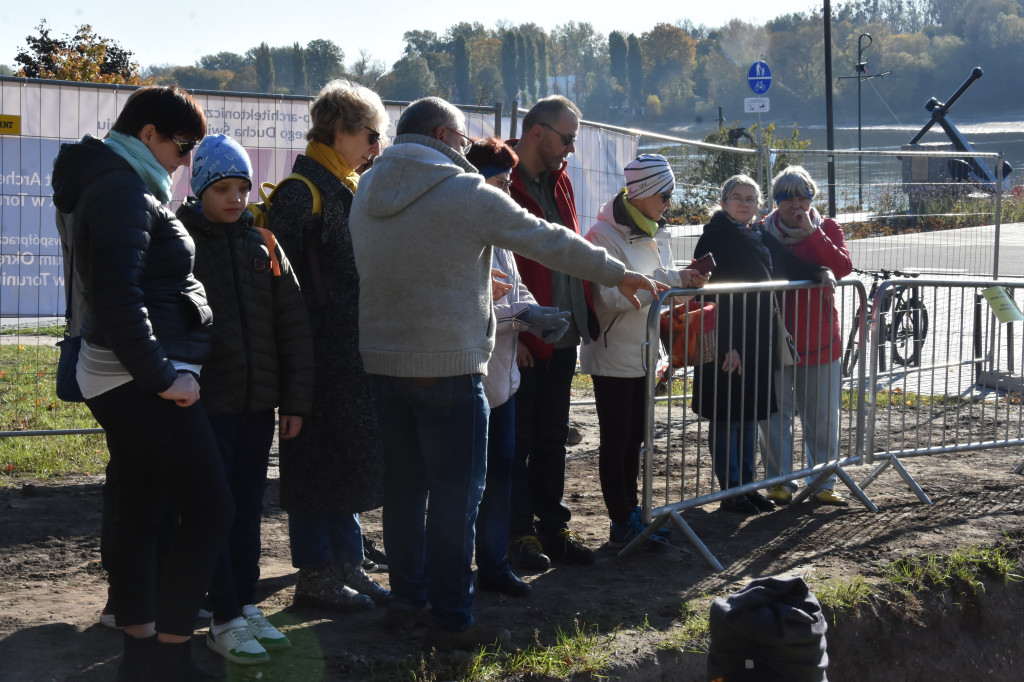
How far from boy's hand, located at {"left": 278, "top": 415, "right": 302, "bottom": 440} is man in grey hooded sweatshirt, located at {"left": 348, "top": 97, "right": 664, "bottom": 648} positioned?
11.4 inches

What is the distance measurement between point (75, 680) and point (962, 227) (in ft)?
32.2

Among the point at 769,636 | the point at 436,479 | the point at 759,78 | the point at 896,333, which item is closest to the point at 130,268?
the point at 436,479

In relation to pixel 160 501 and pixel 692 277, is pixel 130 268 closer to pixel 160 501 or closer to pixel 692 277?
pixel 160 501

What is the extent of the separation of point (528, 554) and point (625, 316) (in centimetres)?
113

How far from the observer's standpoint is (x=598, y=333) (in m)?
4.84

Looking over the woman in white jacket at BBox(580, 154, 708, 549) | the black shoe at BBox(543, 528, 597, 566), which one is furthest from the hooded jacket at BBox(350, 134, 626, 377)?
the black shoe at BBox(543, 528, 597, 566)

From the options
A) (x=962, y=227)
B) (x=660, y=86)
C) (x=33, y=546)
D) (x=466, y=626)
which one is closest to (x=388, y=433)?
(x=466, y=626)

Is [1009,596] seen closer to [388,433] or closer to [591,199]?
[388,433]

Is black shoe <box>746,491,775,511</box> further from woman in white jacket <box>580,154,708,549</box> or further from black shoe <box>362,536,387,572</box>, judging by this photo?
black shoe <box>362,536,387,572</box>

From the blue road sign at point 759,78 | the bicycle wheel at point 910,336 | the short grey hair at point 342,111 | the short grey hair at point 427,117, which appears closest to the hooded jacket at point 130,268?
the short grey hair at point 427,117

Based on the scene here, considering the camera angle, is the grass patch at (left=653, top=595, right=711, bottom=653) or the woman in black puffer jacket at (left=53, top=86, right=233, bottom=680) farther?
the grass patch at (left=653, top=595, right=711, bottom=653)

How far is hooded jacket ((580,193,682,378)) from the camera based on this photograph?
4.83 metres

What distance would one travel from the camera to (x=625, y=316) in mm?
4867

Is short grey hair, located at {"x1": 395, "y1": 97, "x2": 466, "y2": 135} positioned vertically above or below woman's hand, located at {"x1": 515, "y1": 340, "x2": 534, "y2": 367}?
above
